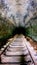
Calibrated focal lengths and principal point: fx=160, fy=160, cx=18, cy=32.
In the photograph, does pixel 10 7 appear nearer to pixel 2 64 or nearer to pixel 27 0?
pixel 27 0

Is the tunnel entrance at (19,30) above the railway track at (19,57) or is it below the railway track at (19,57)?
below

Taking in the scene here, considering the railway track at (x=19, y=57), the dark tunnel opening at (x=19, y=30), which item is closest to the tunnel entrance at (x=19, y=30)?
the dark tunnel opening at (x=19, y=30)

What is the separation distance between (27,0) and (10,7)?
84.8 inches

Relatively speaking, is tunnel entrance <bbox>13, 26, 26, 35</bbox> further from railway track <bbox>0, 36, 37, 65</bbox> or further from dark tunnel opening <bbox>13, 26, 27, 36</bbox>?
railway track <bbox>0, 36, 37, 65</bbox>

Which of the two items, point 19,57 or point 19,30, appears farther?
point 19,30

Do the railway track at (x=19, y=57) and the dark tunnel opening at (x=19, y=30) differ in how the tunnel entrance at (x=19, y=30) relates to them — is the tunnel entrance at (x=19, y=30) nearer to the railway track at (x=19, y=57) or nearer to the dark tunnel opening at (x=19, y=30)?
the dark tunnel opening at (x=19, y=30)

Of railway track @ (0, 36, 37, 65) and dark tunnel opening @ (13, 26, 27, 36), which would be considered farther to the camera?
dark tunnel opening @ (13, 26, 27, 36)

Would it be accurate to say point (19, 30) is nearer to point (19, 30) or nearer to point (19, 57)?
point (19, 30)

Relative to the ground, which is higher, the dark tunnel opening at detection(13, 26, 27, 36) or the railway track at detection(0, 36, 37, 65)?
the railway track at detection(0, 36, 37, 65)

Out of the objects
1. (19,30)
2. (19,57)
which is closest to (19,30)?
(19,30)

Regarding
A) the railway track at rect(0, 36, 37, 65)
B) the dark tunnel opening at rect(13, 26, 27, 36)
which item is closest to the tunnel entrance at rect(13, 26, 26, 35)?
the dark tunnel opening at rect(13, 26, 27, 36)

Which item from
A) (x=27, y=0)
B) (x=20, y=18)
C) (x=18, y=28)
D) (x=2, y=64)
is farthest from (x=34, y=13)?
(x=2, y=64)

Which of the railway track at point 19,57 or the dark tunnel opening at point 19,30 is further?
the dark tunnel opening at point 19,30

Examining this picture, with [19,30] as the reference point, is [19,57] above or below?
above
